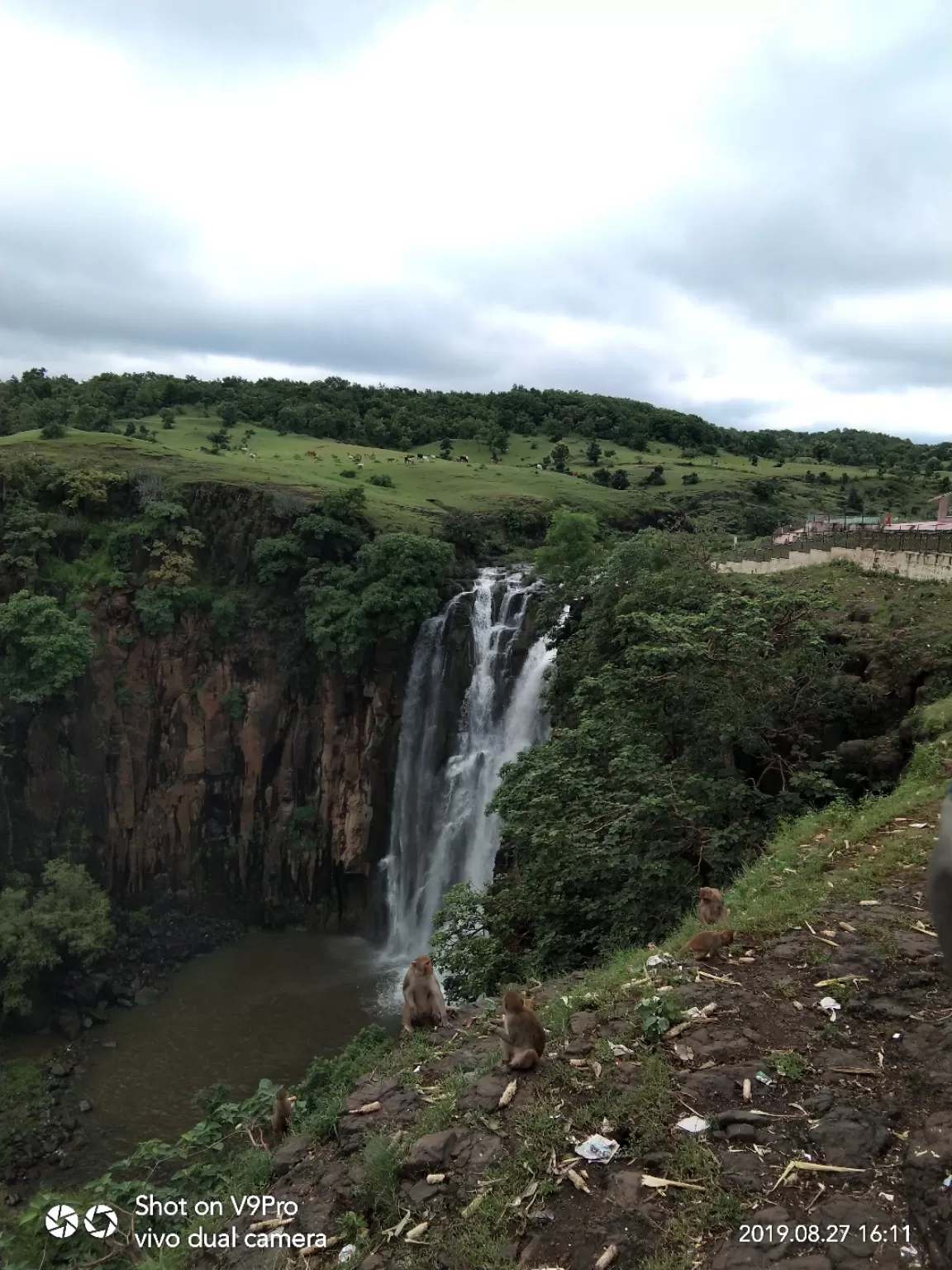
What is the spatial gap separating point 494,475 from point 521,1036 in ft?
122

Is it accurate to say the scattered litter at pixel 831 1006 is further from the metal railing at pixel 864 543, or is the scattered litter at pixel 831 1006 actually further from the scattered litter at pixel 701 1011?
the metal railing at pixel 864 543

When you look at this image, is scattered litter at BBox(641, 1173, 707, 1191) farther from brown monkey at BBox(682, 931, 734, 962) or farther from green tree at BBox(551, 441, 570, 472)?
green tree at BBox(551, 441, 570, 472)

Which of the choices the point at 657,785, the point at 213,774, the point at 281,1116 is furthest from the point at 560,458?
the point at 281,1116

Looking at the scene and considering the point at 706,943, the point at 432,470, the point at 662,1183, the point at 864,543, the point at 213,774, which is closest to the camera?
the point at 662,1183

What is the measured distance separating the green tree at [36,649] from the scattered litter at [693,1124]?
73.1 ft

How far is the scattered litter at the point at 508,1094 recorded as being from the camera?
5.27 m

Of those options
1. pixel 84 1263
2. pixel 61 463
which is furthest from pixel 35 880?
pixel 84 1263

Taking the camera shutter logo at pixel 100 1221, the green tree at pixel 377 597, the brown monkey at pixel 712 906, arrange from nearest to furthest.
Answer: the camera shutter logo at pixel 100 1221 → the brown monkey at pixel 712 906 → the green tree at pixel 377 597

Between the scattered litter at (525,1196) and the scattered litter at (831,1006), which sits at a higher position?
the scattered litter at (831,1006)

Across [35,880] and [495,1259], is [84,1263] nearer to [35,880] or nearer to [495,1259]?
[495,1259]

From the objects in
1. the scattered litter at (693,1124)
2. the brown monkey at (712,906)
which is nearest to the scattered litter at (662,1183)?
the scattered litter at (693,1124)

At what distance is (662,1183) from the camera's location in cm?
431

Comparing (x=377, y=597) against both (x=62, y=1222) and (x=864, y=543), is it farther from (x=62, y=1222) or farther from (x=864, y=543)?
(x=62, y=1222)

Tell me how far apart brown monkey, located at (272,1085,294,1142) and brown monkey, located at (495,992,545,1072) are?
2.34 meters
